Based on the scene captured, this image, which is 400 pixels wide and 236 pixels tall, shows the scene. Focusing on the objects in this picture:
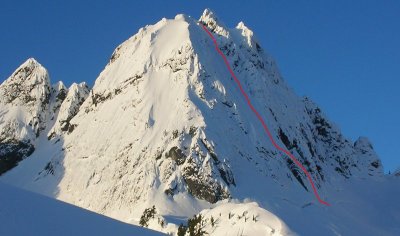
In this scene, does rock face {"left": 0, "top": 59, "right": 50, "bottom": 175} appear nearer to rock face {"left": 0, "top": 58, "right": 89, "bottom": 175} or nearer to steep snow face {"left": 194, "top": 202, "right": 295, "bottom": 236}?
rock face {"left": 0, "top": 58, "right": 89, "bottom": 175}

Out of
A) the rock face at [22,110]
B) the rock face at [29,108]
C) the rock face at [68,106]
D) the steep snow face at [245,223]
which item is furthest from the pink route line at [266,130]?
the steep snow face at [245,223]

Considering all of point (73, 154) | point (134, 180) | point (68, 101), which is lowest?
point (134, 180)

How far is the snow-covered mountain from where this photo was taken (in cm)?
7469

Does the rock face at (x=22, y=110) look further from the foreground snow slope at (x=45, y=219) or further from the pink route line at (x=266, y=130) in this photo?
the foreground snow slope at (x=45, y=219)

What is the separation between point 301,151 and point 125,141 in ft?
102

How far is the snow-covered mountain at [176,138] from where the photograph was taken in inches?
2940

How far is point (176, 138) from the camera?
77.4 m

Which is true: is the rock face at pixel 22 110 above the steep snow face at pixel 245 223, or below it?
above

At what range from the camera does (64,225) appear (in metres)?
10.6

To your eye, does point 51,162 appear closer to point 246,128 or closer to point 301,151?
point 246,128

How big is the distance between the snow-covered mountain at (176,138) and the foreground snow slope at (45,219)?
45852 millimetres

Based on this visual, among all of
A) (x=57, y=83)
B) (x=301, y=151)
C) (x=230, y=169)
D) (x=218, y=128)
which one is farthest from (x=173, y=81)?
(x=57, y=83)

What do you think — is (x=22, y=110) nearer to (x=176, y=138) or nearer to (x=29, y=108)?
(x=29, y=108)

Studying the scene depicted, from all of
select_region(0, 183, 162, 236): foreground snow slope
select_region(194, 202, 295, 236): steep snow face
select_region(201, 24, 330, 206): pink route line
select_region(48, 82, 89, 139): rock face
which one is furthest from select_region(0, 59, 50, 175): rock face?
select_region(0, 183, 162, 236): foreground snow slope
